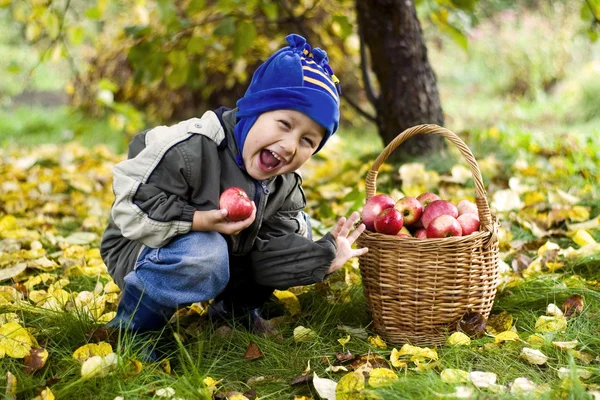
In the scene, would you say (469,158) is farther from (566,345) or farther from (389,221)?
(566,345)

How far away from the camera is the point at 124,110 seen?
4875mm

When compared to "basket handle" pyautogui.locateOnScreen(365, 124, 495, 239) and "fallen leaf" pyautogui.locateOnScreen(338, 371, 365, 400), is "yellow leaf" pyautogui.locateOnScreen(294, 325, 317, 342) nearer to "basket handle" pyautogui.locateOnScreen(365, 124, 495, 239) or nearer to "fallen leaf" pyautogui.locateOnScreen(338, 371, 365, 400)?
"fallen leaf" pyautogui.locateOnScreen(338, 371, 365, 400)

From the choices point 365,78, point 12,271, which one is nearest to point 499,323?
point 12,271

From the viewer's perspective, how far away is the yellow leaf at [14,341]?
1.72m

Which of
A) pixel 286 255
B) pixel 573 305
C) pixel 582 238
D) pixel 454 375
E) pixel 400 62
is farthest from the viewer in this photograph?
pixel 400 62

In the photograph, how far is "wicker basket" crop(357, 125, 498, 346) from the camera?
1.92 meters

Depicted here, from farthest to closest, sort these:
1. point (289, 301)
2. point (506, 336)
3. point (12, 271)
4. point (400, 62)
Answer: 1. point (400, 62)
2. point (12, 271)
3. point (289, 301)
4. point (506, 336)

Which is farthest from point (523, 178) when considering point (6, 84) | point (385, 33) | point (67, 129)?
point (6, 84)

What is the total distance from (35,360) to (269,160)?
2.75 ft

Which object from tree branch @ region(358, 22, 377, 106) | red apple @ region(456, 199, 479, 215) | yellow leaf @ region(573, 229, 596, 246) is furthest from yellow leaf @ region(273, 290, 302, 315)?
tree branch @ region(358, 22, 377, 106)

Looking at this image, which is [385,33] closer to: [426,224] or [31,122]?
[426,224]

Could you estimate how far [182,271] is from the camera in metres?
1.77

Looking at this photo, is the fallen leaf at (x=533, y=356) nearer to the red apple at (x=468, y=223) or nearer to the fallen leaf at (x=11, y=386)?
the red apple at (x=468, y=223)

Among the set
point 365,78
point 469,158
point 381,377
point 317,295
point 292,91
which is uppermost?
point 292,91
